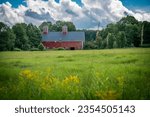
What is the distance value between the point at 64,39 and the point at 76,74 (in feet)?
2.01

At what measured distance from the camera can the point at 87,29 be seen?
261 inches

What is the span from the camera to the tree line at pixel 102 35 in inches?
253

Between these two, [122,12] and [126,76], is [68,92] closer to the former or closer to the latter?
[126,76]

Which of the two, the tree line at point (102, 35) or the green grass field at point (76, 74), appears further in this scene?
the tree line at point (102, 35)

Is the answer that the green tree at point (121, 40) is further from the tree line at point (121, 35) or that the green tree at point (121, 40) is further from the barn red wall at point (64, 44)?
the barn red wall at point (64, 44)

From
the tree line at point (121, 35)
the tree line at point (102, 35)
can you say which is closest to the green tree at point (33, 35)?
the tree line at point (102, 35)

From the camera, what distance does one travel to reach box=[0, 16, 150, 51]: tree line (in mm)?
6426

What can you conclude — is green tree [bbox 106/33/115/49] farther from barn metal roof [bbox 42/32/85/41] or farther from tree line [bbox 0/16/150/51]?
barn metal roof [bbox 42/32/85/41]

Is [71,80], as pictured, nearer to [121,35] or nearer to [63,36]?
[63,36]

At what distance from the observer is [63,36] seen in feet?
21.1

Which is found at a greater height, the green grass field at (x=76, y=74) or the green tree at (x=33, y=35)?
the green tree at (x=33, y=35)

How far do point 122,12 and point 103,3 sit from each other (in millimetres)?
328

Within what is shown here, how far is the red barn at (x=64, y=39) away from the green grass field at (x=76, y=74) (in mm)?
104

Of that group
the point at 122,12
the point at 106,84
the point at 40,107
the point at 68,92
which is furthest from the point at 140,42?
the point at 40,107
